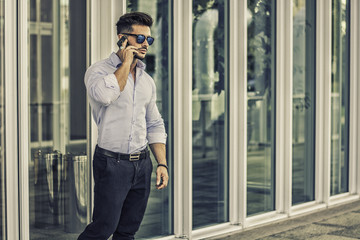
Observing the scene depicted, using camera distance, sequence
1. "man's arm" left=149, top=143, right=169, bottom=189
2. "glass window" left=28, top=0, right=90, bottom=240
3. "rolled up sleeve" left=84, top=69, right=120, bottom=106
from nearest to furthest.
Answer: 1. "rolled up sleeve" left=84, top=69, right=120, bottom=106
2. "man's arm" left=149, top=143, right=169, bottom=189
3. "glass window" left=28, top=0, right=90, bottom=240

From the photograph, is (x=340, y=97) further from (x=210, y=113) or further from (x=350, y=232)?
(x=210, y=113)

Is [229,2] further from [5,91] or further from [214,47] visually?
[5,91]

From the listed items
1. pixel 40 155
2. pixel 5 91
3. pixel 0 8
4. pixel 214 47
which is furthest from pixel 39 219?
pixel 214 47

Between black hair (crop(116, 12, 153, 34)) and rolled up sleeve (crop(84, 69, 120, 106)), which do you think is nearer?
rolled up sleeve (crop(84, 69, 120, 106))

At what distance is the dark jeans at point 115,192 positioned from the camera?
14.3ft

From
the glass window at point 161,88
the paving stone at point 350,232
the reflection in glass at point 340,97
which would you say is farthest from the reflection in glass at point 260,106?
the reflection in glass at point 340,97

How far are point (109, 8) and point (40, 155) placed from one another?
4.02ft

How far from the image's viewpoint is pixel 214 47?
691cm

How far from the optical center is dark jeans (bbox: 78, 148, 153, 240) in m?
4.37

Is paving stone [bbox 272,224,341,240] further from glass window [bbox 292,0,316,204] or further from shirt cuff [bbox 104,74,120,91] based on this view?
shirt cuff [bbox 104,74,120,91]

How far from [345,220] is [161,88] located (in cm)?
265

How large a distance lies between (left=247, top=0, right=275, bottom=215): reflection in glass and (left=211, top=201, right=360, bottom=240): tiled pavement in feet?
1.14

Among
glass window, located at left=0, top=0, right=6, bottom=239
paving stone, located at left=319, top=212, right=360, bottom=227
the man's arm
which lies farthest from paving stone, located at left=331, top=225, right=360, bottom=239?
glass window, located at left=0, top=0, right=6, bottom=239

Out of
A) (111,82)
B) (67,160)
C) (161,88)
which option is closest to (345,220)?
(161,88)
